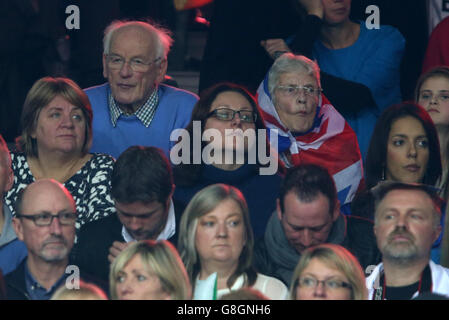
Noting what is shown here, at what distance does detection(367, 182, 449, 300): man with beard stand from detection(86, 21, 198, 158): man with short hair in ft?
3.43

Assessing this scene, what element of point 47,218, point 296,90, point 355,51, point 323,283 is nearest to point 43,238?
point 47,218

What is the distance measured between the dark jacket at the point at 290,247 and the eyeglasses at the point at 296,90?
0.62 m

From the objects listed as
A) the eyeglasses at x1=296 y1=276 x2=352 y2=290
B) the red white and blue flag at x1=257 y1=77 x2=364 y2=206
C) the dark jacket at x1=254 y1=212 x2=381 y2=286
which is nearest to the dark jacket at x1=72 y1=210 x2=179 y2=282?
the dark jacket at x1=254 y1=212 x2=381 y2=286

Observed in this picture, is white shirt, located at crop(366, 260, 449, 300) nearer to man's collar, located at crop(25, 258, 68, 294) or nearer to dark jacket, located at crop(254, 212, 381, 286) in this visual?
dark jacket, located at crop(254, 212, 381, 286)

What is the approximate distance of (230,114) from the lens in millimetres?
4105

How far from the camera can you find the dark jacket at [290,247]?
3.84 meters

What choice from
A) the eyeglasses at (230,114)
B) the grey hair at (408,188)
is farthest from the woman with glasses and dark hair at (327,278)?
the eyeglasses at (230,114)

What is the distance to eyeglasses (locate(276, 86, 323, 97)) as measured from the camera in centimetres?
430

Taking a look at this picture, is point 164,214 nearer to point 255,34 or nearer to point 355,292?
point 355,292

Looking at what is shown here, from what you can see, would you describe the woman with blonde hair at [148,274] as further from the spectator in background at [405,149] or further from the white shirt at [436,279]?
the spectator in background at [405,149]

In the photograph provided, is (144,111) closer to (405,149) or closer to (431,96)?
(405,149)

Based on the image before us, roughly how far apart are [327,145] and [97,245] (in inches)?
44.7
